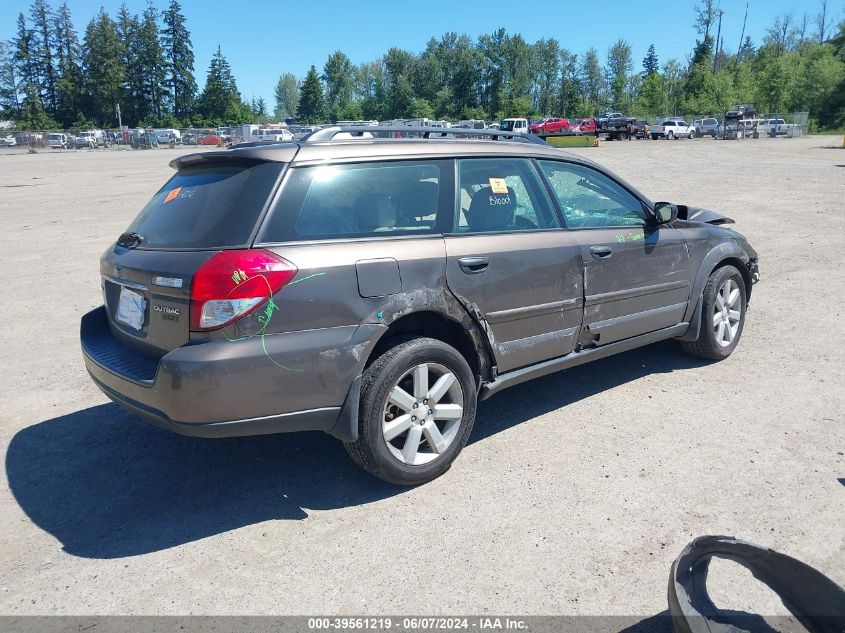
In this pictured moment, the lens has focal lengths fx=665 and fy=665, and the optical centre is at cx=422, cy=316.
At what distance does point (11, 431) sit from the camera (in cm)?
439

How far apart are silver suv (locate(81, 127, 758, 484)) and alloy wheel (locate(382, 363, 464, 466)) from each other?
0.01 metres

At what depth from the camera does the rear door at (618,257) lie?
14.7ft

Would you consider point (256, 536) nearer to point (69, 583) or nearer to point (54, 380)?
point (69, 583)

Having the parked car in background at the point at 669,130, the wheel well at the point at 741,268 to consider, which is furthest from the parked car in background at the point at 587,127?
the wheel well at the point at 741,268

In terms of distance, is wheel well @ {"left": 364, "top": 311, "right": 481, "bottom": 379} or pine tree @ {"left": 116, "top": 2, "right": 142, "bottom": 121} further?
pine tree @ {"left": 116, "top": 2, "right": 142, "bottom": 121}

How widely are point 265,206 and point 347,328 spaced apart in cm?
72

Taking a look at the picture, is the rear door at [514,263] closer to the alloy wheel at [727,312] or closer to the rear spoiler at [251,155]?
the rear spoiler at [251,155]

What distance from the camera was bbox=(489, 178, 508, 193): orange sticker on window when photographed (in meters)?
4.18

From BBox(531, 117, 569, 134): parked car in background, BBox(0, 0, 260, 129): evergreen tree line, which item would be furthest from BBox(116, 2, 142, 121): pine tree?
BBox(531, 117, 569, 134): parked car in background

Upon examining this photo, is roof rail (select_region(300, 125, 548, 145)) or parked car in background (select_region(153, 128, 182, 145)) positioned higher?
parked car in background (select_region(153, 128, 182, 145))

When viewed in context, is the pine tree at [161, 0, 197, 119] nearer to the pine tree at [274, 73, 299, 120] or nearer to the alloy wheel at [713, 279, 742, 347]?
the pine tree at [274, 73, 299, 120]

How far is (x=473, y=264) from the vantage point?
149 inches

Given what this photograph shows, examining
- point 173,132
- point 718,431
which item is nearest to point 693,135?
point 173,132

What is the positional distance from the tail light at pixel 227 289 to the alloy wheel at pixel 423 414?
0.85m
